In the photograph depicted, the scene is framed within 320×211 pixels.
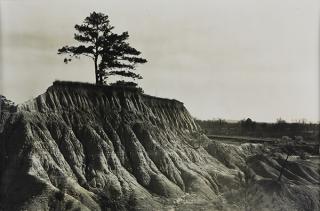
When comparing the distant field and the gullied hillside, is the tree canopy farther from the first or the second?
the distant field

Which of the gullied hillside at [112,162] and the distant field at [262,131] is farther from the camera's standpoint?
the distant field at [262,131]

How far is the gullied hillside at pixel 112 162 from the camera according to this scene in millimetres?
35656

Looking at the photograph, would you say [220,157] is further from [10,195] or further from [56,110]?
[10,195]

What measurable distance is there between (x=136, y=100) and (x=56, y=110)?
1046 cm

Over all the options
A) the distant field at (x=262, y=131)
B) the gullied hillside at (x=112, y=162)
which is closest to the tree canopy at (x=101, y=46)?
the gullied hillside at (x=112, y=162)

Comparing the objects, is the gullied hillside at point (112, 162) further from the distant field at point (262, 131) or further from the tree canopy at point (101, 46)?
the distant field at point (262, 131)

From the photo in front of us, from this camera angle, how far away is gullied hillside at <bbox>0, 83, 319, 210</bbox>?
1404 inches

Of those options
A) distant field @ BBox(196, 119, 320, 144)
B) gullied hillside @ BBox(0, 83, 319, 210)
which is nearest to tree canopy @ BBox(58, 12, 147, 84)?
gullied hillside @ BBox(0, 83, 319, 210)

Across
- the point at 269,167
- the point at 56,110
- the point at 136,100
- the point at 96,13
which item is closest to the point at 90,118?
the point at 56,110

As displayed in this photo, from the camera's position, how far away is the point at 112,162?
4088cm

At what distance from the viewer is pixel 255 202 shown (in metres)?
46.2

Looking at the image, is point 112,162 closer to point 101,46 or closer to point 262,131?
point 101,46

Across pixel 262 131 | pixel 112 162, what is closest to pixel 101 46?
pixel 112 162

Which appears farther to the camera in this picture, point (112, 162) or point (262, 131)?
point (262, 131)
